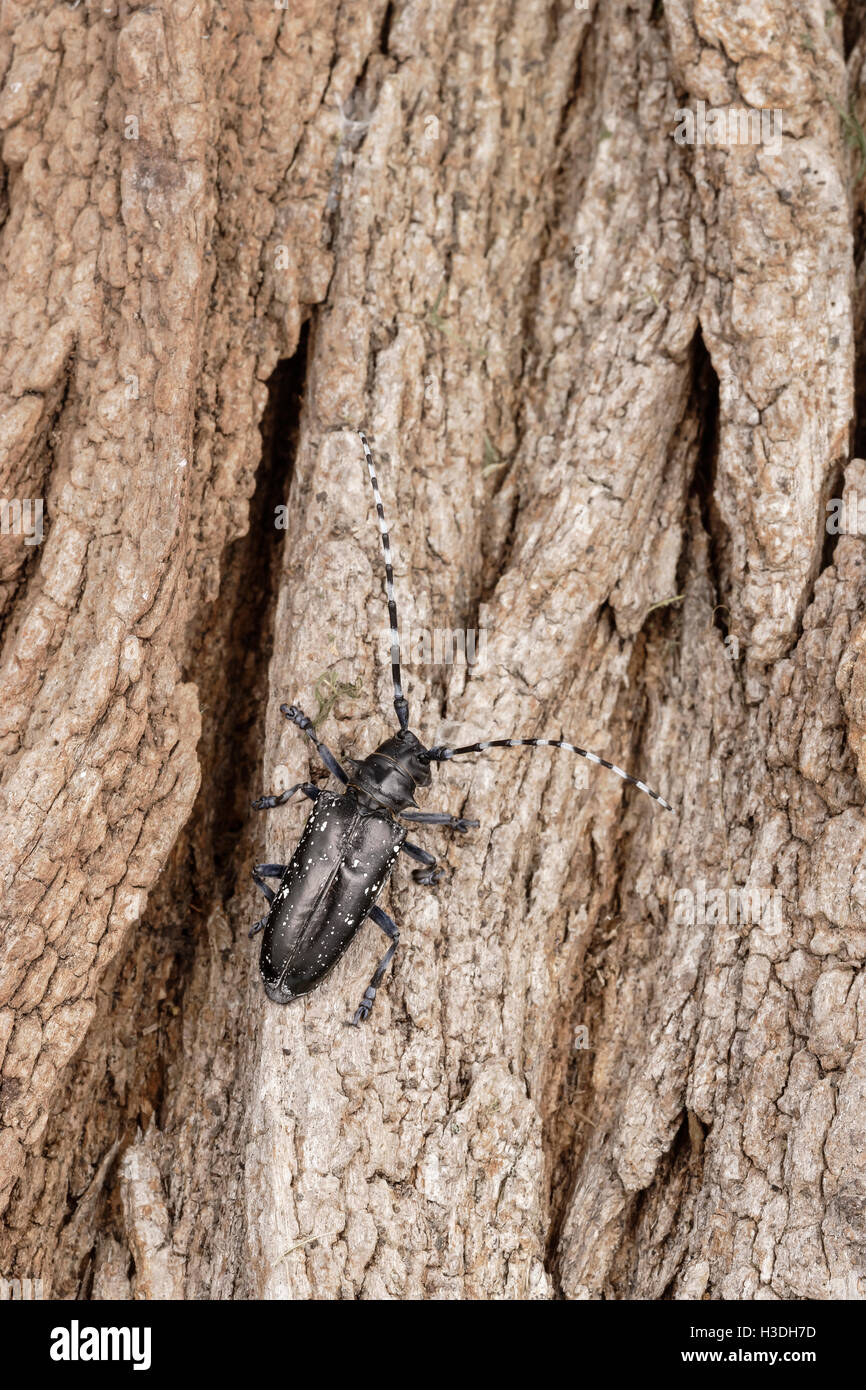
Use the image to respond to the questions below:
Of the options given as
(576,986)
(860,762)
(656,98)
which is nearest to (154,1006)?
(576,986)

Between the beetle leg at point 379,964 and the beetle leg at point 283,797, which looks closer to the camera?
the beetle leg at point 379,964

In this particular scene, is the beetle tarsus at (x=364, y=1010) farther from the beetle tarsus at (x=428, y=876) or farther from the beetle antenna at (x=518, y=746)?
the beetle antenna at (x=518, y=746)

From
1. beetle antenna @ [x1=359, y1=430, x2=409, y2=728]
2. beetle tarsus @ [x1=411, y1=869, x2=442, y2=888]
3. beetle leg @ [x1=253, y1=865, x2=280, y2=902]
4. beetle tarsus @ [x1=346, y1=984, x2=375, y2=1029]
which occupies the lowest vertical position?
beetle tarsus @ [x1=346, y1=984, x2=375, y2=1029]

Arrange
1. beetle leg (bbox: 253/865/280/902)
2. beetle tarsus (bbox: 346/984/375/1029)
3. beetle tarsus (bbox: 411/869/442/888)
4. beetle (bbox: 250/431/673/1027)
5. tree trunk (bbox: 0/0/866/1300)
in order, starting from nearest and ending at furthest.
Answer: tree trunk (bbox: 0/0/866/1300) → beetle tarsus (bbox: 346/984/375/1029) → beetle (bbox: 250/431/673/1027) → beetle tarsus (bbox: 411/869/442/888) → beetle leg (bbox: 253/865/280/902)

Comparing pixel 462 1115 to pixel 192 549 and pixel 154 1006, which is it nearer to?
pixel 154 1006

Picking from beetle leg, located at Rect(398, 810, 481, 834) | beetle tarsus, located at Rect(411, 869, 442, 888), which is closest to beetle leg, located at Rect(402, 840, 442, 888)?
beetle tarsus, located at Rect(411, 869, 442, 888)

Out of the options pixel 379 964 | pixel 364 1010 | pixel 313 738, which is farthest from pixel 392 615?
pixel 364 1010

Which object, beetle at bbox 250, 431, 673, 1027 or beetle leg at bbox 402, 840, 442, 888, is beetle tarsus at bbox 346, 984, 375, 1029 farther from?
beetle leg at bbox 402, 840, 442, 888

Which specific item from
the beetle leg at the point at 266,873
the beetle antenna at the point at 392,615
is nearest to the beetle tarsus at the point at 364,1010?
the beetle leg at the point at 266,873
